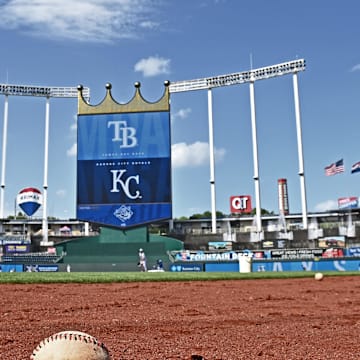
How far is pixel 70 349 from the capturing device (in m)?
4.16

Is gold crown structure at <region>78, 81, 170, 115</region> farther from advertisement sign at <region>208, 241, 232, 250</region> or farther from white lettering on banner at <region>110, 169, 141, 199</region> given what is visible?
advertisement sign at <region>208, 241, 232, 250</region>

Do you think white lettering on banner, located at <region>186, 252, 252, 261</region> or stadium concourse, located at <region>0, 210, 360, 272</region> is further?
white lettering on banner, located at <region>186, 252, 252, 261</region>

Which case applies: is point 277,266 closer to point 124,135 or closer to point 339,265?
point 339,265

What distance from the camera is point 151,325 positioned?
26.7ft

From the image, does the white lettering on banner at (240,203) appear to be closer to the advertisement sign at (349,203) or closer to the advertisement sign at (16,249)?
the advertisement sign at (349,203)

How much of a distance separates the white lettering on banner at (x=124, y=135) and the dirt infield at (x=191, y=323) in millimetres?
23423

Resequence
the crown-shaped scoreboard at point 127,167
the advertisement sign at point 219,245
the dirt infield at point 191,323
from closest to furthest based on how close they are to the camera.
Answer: the dirt infield at point 191,323 < the crown-shaped scoreboard at point 127,167 < the advertisement sign at point 219,245

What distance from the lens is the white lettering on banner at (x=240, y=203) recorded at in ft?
242

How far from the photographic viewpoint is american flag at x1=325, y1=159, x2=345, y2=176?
162 feet

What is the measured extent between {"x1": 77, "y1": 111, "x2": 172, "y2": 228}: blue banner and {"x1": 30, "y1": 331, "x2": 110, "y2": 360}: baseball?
104 feet

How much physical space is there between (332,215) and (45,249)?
45023mm

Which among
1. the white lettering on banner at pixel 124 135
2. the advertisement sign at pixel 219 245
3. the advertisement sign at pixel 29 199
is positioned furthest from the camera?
the advertisement sign at pixel 29 199

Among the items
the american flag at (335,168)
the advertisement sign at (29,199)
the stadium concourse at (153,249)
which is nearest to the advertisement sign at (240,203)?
the stadium concourse at (153,249)

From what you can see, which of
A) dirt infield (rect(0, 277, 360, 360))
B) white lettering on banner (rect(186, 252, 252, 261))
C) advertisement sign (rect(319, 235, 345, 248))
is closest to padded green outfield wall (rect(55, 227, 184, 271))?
white lettering on banner (rect(186, 252, 252, 261))
